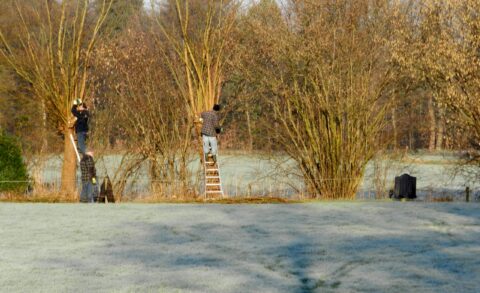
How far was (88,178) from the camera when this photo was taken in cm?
1883

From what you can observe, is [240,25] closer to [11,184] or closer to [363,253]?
[11,184]

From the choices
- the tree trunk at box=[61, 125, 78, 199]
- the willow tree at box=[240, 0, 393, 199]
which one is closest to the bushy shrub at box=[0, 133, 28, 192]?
the tree trunk at box=[61, 125, 78, 199]

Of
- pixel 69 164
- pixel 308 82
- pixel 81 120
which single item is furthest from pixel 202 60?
pixel 69 164

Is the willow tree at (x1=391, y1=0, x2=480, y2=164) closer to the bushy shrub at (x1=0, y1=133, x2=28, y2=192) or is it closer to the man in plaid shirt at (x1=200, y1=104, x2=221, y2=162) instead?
the man in plaid shirt at (x1=200, y1=104, x2=221, y2=162)

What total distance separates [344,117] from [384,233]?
24.0 feet

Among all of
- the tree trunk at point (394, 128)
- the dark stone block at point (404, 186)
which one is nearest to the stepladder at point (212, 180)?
the dark stone block at point (404, 186)

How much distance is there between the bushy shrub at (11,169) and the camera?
→ 66.4ft

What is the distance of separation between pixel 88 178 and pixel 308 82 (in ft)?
19.4

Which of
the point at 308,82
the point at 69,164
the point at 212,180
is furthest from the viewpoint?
the point at 69,164

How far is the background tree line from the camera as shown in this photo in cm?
2036

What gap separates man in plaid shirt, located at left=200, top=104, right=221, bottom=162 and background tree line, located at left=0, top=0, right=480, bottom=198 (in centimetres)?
69

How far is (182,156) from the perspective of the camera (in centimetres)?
2031

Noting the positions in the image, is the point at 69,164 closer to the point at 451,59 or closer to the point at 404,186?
the point at 404,186

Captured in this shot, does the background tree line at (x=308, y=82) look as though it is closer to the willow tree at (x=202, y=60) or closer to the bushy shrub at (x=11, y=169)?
the willow tree at (x=202, y=60)
